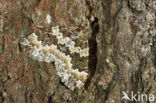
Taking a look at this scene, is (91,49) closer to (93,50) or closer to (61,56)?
(93,50)

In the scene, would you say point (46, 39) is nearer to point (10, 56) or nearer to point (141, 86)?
Result: point (10, 56)

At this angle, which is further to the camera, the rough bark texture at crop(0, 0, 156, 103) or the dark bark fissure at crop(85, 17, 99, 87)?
the dark bark fissure at crop(85, 17, 99, 87)

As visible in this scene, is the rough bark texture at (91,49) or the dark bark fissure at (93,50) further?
the dark bark fissure at (93,50)

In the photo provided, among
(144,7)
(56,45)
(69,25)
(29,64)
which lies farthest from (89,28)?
(29,64)

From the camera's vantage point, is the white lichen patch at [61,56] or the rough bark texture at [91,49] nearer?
the rough bark texture at [91,49]

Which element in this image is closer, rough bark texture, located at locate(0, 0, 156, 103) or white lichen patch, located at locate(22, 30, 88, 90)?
Answer: rough bark texture, located at locate(0, 0, 156, 103)
